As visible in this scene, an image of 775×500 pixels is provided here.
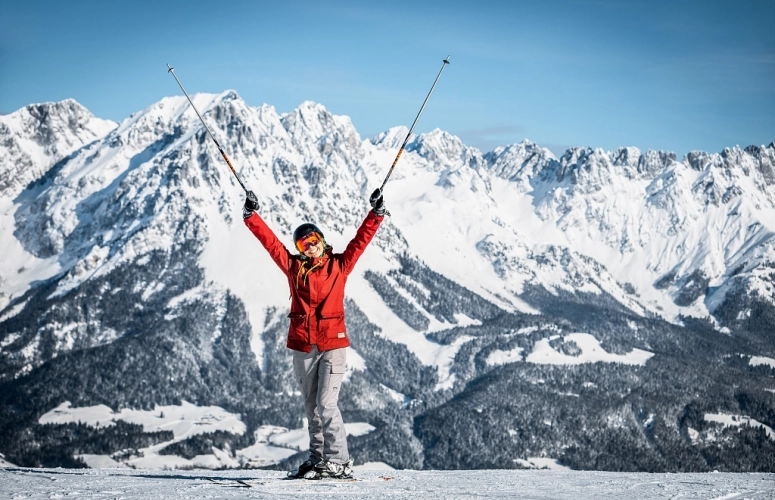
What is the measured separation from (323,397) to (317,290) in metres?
2.20

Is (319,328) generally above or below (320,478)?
above

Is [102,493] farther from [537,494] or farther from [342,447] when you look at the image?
[537,494]

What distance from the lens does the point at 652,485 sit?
18625mm

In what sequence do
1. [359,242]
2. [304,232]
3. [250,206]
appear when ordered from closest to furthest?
[304,232] < [359,242] < [250,206]

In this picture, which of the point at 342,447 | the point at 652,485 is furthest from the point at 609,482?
the point at 342,447

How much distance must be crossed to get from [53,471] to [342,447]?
7211mm

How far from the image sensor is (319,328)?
17562 mm

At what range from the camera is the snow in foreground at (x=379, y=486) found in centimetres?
1543

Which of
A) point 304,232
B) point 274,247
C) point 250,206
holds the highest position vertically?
point 250,206

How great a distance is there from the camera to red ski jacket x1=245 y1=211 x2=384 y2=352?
57.7ft

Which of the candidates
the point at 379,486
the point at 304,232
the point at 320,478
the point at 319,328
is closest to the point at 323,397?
the point at 319,328

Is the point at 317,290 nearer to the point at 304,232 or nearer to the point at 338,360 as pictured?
the point at 304,232

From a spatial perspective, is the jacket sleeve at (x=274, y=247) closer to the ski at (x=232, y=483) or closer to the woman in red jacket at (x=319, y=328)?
the woman in red jacket at (x=319, y=328)

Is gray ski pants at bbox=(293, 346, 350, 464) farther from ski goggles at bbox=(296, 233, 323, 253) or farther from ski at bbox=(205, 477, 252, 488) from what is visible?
ski goggles at bbox=(296, 233, 323, 253)
